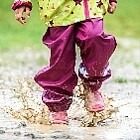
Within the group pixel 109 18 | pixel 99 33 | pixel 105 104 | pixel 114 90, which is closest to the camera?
pixel 99 33

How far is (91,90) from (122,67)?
21.2ft

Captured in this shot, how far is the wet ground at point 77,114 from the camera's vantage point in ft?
15.9

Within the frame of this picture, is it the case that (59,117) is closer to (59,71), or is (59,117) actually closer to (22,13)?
(59,71)

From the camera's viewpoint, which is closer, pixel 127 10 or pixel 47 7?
pixel 47 7

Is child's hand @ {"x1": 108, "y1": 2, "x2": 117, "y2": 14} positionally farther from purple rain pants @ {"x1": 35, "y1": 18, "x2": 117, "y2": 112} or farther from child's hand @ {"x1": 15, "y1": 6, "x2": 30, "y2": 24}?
child's hand @ {"x1": 15, "y1": 6, "x2": 30, "y2": 24}

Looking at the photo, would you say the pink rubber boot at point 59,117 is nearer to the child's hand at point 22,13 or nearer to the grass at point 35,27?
the child's hand at point 22,13

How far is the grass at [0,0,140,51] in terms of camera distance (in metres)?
17.0

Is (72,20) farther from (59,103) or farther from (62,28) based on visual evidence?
(59,103)

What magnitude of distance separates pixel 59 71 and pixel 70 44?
0.66 feet

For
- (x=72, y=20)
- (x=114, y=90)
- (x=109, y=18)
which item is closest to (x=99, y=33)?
(x=72, y=20)

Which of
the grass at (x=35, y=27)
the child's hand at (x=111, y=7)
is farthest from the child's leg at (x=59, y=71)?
the grass at (x=35, y=27)

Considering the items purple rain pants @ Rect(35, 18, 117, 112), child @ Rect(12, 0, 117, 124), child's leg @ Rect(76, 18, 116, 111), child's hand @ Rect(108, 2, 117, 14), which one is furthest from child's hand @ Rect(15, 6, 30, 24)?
child's hand @ Rect(108, 2, 117, 14)

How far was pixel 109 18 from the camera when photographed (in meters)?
23.7

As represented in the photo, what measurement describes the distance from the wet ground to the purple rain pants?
24 cm
